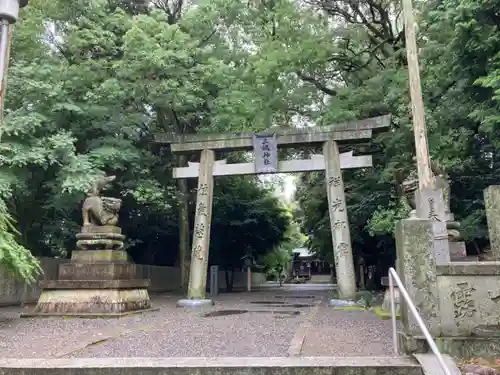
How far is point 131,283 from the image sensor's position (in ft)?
38.4

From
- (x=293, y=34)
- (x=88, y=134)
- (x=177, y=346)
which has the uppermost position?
(x=293, y=34)

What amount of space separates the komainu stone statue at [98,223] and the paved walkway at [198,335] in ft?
6.03

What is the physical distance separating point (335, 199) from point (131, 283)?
6.23m

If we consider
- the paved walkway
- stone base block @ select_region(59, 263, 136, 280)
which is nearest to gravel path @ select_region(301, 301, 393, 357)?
the paved walkway

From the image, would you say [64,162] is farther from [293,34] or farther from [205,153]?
[293,34]

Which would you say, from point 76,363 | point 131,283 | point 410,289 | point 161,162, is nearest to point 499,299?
point 410,289

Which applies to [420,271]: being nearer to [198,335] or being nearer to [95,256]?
[198,335]

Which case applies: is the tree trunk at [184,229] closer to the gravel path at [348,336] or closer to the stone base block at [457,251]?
the gravel path at [348,336]

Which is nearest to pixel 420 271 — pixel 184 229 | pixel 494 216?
pixel 494 216

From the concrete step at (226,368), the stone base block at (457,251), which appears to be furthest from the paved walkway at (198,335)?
the stone base block at (457,251)

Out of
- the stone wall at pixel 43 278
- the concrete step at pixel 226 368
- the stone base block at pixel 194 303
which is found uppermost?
the stone wall at pixel 43 278

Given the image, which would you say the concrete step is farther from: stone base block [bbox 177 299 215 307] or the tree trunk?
the tree trunk

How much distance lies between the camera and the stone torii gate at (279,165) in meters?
13.8

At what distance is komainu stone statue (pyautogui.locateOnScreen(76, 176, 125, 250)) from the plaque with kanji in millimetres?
4467
